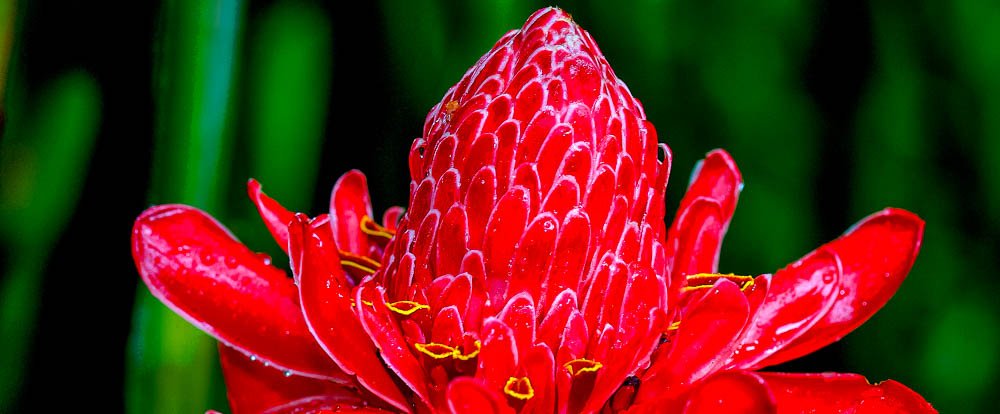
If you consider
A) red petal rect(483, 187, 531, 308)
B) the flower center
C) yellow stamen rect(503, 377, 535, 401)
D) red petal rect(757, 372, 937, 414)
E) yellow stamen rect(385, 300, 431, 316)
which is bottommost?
red petal rect(757, 372, 937, 414)

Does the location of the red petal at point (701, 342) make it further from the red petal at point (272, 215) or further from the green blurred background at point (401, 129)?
the green blurred background at point (401, 129)

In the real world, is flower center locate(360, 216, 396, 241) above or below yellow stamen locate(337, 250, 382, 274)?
above

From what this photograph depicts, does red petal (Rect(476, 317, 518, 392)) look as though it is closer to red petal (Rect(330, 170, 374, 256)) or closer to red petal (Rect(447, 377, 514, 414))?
red petal (Rect(447, 377, 514, 414))

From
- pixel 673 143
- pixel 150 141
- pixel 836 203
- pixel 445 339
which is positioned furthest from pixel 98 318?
pixel 836 203

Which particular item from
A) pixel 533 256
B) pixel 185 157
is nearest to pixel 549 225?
pixel 533 256

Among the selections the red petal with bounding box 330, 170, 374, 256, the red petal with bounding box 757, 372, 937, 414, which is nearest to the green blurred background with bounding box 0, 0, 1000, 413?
the red petal with bounding box 330, 170, 374, 256

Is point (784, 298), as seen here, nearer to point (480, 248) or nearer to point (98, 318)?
point (480, 248)

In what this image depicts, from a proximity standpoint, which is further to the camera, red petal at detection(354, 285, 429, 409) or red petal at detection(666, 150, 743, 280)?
red petal at detection(666, 150, 743, 280)

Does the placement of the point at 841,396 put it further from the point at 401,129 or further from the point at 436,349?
the point at 401,129
